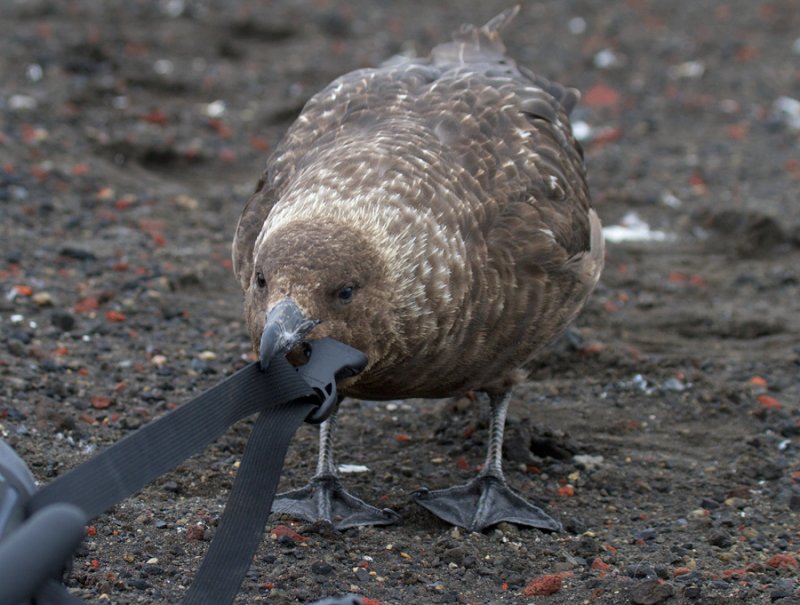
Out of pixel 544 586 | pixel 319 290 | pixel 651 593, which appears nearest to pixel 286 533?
pixel 544 586

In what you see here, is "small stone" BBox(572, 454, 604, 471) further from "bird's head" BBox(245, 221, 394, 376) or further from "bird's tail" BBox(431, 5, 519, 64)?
"bird's tail" BBox(431, 5, 519, 64)

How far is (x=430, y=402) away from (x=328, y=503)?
1.26 m

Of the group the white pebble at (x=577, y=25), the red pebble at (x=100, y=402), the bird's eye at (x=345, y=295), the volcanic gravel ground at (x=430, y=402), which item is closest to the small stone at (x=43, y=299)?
the volcanic gravel ground at (x=430, y=402)

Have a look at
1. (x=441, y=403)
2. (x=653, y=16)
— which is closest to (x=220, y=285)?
(x=441, y=403)

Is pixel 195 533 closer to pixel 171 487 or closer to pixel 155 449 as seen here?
pixel 171 487

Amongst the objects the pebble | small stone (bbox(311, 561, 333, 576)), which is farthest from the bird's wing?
the pebble

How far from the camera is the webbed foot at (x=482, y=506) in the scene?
4.89 m

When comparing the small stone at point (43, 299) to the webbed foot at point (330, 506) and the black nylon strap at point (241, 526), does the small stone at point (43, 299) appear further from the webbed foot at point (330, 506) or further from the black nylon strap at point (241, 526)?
the black nylon strap at point (241, 526)

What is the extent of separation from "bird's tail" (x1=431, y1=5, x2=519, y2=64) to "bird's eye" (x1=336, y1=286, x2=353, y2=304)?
2254 millimetres

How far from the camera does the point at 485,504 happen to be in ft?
16.4

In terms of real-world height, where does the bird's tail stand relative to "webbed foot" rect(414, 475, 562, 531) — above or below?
above

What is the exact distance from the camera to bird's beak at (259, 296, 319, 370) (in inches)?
145

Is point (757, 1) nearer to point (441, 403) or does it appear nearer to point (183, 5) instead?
point (183, 5)

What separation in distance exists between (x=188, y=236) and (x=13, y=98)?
2.19 m
